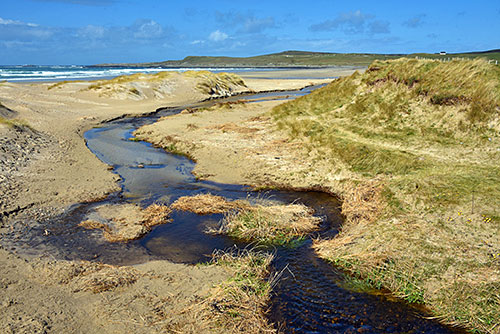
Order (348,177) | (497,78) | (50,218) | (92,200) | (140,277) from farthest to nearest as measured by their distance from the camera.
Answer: (497,78) < (348,177) < (92,200) < (50,218) < (140,277)

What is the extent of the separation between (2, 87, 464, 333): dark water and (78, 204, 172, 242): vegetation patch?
0.31 meters

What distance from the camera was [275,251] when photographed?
32.9 ft

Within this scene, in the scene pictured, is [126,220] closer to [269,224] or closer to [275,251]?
[269,224]

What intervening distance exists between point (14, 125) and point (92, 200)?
1116 cm

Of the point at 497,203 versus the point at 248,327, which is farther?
the point at 497,203

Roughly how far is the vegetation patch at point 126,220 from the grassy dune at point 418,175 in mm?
5513

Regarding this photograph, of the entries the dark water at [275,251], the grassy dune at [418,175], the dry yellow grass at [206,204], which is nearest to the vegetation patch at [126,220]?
the dark water at [275,251]

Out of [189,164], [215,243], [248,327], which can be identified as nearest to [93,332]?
[248,327]

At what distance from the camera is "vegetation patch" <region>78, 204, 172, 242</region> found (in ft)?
35.8

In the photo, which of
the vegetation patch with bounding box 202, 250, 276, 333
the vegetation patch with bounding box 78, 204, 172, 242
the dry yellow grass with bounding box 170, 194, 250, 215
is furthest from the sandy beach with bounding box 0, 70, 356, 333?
the dry yellow grass with bounding box 170, 194, 250, 215

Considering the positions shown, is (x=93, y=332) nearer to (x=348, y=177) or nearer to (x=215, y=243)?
(x=215, y=243)

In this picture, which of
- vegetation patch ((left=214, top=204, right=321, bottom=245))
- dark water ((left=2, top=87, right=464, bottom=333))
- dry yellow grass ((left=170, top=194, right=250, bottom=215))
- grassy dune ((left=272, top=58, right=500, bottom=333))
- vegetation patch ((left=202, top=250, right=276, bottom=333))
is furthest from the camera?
dry yellow grass ((left=170, top=194, right=250, bottom=215))

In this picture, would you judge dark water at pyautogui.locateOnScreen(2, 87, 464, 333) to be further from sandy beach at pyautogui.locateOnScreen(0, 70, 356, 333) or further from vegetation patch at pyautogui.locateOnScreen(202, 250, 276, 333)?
sandy beach at pyautogui.locateOnScreen(0, 70, 356, 333)

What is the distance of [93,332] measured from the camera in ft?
21.1
